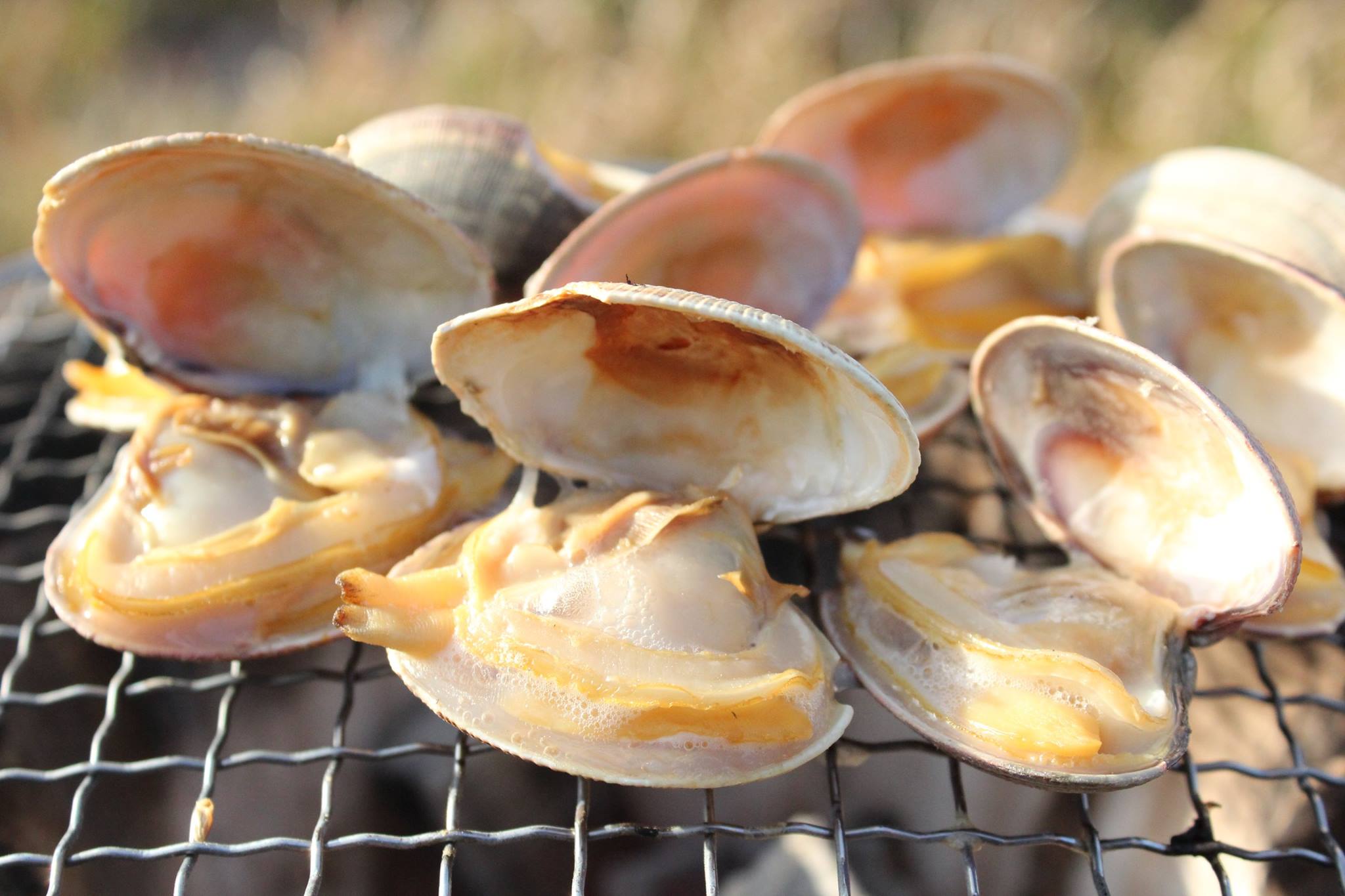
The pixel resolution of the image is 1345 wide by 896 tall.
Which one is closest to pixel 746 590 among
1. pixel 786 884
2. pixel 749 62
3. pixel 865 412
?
pixel 865 412

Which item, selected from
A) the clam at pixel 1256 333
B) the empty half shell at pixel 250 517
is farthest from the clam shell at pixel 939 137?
the empty half shell at pixel 250 517

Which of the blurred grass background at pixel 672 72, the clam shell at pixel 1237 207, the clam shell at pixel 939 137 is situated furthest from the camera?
the blurred grass background at pixel 672 72

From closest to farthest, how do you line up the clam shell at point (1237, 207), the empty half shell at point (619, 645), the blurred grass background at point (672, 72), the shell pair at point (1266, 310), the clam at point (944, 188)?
1. the empty half shell at point (619, 645)
2. the shell pair at point (1266, 310)
3. the clam shell at point (1237, 207)
4. the clam at point (944, 188)
5. the blurred grass background at point (672, 72)

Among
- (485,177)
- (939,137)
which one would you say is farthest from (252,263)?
(939,137)

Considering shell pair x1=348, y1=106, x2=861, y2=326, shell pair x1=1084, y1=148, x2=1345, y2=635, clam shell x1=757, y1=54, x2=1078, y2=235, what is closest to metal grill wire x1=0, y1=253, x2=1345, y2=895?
shell pair x1=1084, y1=148, x2=1345, y2=635

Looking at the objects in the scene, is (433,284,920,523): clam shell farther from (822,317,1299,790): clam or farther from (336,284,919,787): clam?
(822,317,1299,790): clam

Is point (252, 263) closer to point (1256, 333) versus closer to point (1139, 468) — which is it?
point (1139, 468)

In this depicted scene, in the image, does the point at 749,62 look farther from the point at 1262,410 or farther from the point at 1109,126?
the point at 1262,410

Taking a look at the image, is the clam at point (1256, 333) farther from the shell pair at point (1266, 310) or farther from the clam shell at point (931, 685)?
the clam shell at point (931, 685)
